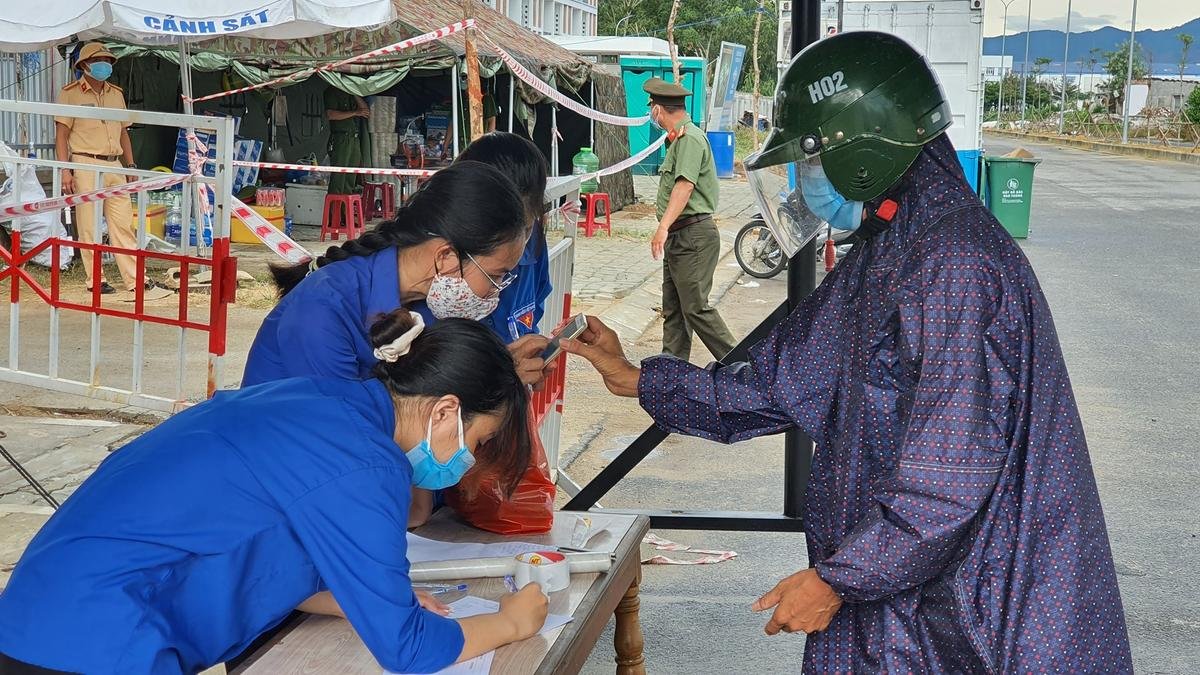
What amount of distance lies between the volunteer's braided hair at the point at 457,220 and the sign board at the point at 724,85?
21568 mm

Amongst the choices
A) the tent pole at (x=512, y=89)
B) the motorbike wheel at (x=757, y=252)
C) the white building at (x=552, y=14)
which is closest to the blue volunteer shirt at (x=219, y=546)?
the motorbike wheel at (x=757, y=252)

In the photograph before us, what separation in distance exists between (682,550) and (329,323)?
292 centimetres

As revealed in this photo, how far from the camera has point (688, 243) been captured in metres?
8.21

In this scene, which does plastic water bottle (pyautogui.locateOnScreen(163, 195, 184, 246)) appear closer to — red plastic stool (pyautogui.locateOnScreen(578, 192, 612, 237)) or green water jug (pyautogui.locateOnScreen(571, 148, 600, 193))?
red plastic stool (pyautogui.locateOnScreen(578, 192, 612, 237))

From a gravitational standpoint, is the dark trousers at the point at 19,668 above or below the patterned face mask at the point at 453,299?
below

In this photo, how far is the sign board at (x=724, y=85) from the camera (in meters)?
24.7

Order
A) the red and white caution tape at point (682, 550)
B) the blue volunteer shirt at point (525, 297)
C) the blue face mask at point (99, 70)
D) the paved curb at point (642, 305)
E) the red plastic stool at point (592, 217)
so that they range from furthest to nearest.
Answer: the red plastic stool at point (592, 217) → the paved curb at point (642, 305) → the blue face mask at point (99, 70) → the red and white caution tape at point (682, 550) → the blue volunteer shirt at point (525, 297)

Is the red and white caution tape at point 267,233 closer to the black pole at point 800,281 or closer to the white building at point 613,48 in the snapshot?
the black pole at point 800,281

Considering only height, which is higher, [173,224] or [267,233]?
[267,233]

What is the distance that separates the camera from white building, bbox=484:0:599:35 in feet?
98.5

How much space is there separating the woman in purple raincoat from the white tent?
620cm

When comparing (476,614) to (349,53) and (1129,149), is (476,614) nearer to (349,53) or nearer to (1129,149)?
(349,53)

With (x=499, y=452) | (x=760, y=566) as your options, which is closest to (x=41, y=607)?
(x=499, y=452)

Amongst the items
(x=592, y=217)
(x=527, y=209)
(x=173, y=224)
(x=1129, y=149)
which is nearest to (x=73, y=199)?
(x=527, y=209)
